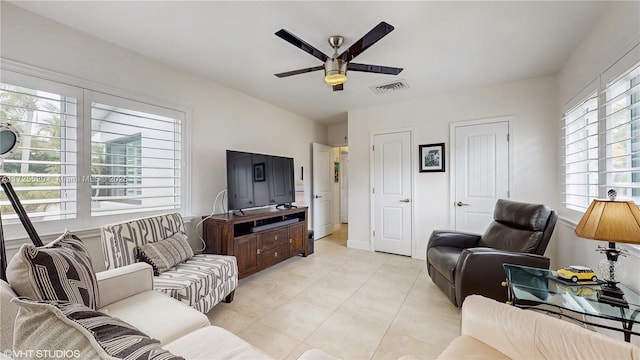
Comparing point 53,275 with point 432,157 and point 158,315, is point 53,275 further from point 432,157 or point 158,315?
point 432,157

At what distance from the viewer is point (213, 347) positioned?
114 centimetres

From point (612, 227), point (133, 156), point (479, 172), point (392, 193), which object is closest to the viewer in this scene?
point (612, 227)

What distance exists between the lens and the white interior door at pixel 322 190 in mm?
5156

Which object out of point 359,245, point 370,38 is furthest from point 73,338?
point 359,245

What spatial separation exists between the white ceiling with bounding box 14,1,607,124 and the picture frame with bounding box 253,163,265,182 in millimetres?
1113

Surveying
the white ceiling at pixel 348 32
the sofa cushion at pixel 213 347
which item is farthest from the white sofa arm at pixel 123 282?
the white ceiling at pixel 348 32

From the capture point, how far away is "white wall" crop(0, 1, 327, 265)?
196 cm

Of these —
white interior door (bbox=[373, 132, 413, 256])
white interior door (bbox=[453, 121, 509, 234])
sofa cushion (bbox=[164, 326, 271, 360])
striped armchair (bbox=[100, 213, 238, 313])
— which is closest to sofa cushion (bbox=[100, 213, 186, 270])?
striped armchair (bbox=[100, 213, 238, 313])

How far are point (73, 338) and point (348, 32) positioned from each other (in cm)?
239

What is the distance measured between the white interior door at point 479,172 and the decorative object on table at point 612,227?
2.10 metres

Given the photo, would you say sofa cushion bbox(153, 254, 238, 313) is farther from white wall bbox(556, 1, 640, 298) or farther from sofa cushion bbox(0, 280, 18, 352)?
white wall bbox(556, 1, 640, 298)

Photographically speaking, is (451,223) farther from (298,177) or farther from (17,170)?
(17,170)

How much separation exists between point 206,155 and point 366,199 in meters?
2.65

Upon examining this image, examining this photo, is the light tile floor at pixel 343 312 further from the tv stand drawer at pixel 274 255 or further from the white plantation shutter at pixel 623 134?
the white plantation shutter at pixel 623 134
